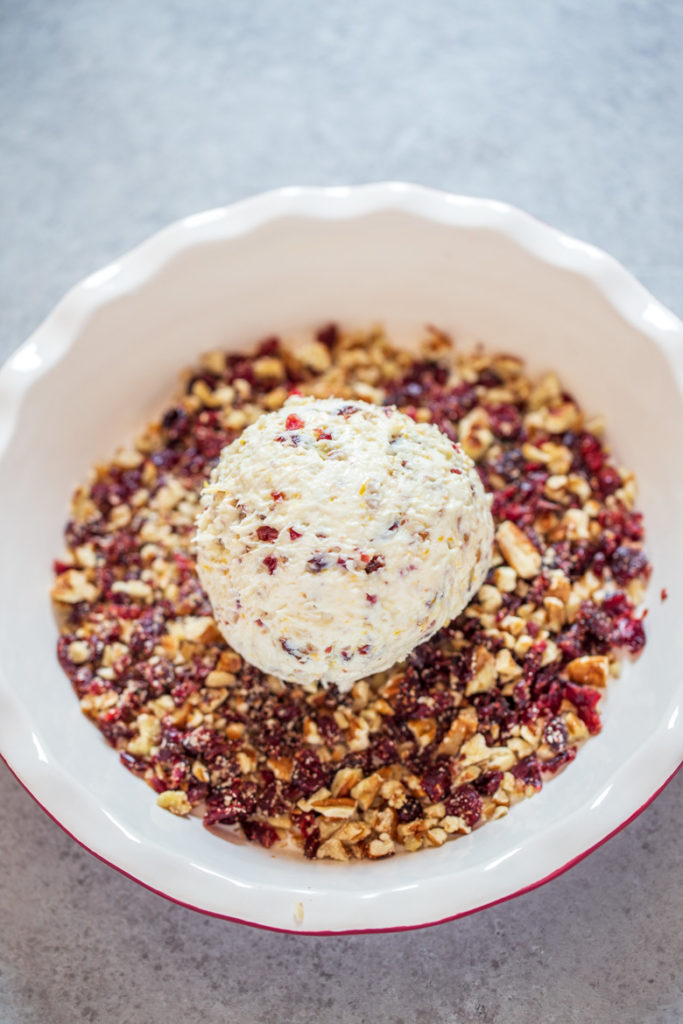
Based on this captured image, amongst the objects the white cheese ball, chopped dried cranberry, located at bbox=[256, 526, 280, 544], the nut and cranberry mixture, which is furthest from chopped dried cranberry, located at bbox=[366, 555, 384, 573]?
the nut and cranberry mixture

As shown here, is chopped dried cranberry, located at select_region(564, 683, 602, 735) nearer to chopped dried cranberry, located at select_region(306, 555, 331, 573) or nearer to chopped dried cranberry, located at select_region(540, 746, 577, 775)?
chopped dried cranberry, located at select_region(540, 746, 577, 775)

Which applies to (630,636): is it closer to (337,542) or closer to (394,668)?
(394,668)

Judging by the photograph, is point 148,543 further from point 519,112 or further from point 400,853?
point 519,112

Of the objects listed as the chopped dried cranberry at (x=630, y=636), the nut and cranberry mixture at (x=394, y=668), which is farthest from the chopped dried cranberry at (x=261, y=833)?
the chopped dried cranberry at (x=630, y=636)

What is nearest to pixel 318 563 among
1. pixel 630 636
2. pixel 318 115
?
pixel 630 636

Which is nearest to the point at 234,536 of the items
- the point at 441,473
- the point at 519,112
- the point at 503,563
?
the point at 441,473

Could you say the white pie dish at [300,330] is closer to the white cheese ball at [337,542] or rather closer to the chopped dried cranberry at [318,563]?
the white cheese ball at [337,542]
